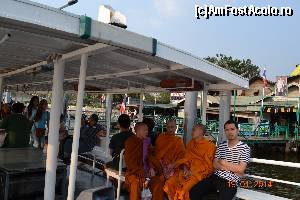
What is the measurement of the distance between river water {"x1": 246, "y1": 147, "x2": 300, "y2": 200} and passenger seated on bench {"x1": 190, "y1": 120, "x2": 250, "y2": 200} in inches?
257

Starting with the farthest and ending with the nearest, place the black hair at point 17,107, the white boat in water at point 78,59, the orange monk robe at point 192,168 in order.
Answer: the black hair at point 17,107
the orange monk robe at point 192,168
the white boat in water at point 78,59

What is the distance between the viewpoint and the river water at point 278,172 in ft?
51.9

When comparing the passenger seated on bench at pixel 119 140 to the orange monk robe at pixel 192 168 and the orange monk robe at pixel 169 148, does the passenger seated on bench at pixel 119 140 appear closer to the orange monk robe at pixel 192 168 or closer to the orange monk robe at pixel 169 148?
the orange monk robe at pixel 169 148

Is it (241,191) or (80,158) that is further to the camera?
(80,158)

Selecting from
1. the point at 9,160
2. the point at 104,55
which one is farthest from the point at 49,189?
the point at 104,55

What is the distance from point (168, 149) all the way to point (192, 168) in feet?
1.86

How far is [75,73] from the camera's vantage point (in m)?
6.77

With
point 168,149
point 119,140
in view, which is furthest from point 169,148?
point 119,140

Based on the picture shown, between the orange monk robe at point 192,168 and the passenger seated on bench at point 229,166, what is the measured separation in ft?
0.29

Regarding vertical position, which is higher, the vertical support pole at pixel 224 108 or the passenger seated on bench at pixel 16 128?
the vertical support pole at pixel 224 108

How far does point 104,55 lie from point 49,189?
5.74 feet

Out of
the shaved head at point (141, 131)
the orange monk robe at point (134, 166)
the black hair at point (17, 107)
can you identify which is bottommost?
the orange monk robe at point (134, 166)

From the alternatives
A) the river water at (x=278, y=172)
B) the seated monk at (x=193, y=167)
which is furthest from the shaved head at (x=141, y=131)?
the river water at (x=278, y=172)

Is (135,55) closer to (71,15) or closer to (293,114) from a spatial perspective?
(71,15)
